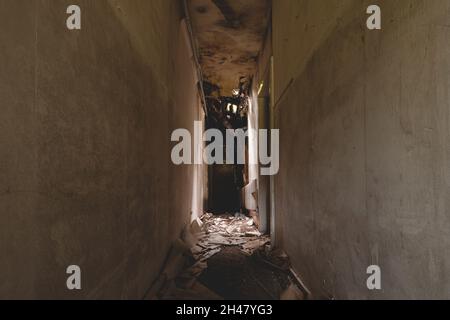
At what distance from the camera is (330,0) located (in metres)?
2.50

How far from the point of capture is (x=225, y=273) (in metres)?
3.99

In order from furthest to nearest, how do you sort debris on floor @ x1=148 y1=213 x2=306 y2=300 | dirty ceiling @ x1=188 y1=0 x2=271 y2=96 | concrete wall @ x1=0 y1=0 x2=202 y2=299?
dirty ceiling @ x1=188 y1=0 x2=271 y2=96
debris on floor @ x1=148 y1=213 x2=306 y2=300
concrete wall @ x1=0 y1=0 x2=202 y2=299

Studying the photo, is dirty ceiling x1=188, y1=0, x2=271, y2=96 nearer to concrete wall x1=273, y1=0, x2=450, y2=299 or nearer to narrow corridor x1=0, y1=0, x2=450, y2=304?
narrow corridor x1=0, y1=0, x2=450, y2=304

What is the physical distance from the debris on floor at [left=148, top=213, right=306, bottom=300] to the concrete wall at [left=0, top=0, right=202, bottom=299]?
468mm

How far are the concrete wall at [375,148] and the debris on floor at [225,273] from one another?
577 millimetres

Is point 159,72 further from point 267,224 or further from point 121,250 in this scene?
point 267,224

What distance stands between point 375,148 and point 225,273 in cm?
298

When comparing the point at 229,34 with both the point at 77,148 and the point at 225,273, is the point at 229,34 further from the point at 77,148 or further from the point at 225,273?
the point at 77,148

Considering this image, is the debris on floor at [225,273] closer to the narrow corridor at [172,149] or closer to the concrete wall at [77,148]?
the narrow corridor at [172,149]

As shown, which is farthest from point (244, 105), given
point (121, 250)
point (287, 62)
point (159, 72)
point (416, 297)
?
point (416, 297)

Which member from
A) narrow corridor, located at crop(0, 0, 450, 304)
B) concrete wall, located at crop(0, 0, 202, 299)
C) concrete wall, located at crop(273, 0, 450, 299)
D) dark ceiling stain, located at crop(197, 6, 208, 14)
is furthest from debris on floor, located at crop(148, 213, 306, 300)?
dark ceiling stain, located at crop(197, 6, 208, 14)

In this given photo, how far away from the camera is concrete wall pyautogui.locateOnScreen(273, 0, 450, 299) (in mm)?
1263

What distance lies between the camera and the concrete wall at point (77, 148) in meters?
1.17

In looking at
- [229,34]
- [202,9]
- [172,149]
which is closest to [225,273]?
[172,149]
